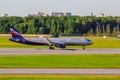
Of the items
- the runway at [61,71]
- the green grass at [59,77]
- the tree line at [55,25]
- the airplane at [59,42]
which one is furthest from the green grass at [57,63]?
the tree line at [55,25]

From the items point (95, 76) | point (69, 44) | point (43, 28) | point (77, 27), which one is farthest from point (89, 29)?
point (95, 76)

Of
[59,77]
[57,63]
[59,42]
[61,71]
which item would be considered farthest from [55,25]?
[59,77]

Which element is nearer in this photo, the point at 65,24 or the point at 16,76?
the point at 16,76

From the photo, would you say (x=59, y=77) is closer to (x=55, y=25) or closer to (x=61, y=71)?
(x=61, y=71)

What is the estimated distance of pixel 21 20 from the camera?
7712 inches

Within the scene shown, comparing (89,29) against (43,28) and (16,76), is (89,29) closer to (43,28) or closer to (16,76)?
(43,28)

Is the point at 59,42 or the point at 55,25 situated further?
the point at 55,25

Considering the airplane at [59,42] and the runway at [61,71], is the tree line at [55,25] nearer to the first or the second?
the airplane at [59,42]

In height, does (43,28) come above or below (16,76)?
below

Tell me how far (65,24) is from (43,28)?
1055 centimetres

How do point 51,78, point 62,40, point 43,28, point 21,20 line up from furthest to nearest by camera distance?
point 21,20 < point 43,28 < point 62,40 < point 51,78

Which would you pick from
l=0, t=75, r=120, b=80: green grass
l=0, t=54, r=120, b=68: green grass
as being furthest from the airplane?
l=0, t=75, r=120, b=80: green grass

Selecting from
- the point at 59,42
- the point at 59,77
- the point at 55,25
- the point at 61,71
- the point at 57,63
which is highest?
the point at 59,77

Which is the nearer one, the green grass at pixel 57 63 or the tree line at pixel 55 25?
the green grass at pixel 57 63
